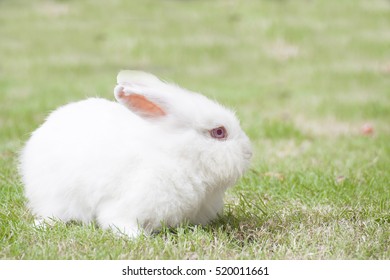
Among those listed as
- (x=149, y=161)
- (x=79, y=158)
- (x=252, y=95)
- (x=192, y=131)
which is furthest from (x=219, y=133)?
(x=252, y=95)

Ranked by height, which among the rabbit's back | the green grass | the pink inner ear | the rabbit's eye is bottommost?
the green grass

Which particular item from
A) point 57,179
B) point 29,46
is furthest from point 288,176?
point 29,46

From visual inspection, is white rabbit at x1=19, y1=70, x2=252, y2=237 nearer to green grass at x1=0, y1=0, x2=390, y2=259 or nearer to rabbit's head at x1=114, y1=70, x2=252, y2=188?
rabbit's head at x1=114, y1=70, x2=252, y2=188

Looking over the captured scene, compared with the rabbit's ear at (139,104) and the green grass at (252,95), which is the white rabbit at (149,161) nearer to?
the rabbit's ear at (139,104)

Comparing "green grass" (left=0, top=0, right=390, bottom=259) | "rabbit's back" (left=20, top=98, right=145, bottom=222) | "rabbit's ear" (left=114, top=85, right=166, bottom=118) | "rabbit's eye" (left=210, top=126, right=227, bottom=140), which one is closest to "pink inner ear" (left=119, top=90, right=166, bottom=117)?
"rabbit's ear" (left=114, top=85, right=166, bottom=118)

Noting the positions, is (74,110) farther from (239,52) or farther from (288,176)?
(239,52)

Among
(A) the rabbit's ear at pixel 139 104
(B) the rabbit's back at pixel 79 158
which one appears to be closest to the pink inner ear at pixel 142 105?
(A) the rabbit's ear at pixel 139 104
